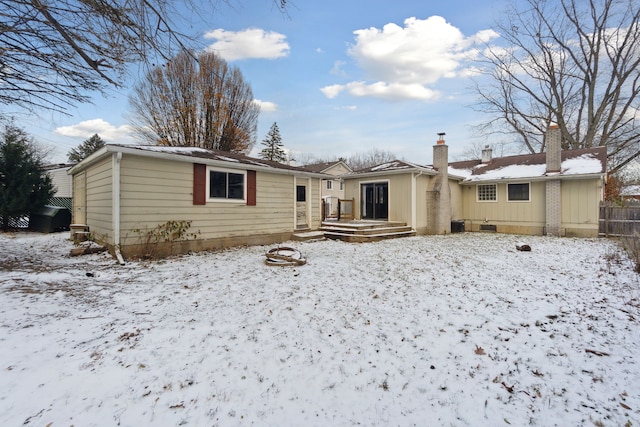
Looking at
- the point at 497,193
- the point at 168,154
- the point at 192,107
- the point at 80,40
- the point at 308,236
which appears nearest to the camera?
the point at 80,40

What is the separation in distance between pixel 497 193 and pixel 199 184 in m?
13.5

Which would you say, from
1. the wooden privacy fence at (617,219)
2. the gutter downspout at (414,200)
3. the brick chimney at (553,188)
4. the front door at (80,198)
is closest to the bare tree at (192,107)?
the front door at (80,198)

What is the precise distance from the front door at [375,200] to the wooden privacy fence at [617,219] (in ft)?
27.6

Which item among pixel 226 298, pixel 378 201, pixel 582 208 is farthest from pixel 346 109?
pixel 226 298

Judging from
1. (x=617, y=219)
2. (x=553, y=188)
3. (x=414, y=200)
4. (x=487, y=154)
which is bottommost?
(x=617, y=219)

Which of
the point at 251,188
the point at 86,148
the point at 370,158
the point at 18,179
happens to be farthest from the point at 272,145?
the point at 251,188

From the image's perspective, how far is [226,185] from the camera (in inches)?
364

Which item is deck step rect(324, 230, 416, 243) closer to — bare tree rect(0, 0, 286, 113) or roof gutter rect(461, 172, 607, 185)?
roof gutter rect(461, 172, 607, 185)

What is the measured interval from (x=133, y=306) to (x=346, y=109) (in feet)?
53.5

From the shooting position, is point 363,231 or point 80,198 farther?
point 363,231

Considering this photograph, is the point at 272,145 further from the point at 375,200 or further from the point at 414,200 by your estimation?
the point at 414,200

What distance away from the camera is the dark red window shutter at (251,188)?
9711mm

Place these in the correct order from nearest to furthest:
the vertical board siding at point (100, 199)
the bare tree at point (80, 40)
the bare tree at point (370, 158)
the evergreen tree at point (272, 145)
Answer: the bare tree at point (80, 40) → the vertical board siding at point (100, 199) → the evergreen tree at point (272, 145) → the bare tree at point (370, 158)

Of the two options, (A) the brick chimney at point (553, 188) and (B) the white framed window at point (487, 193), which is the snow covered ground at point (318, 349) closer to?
(A) the brick chimney at point (553, 188)
